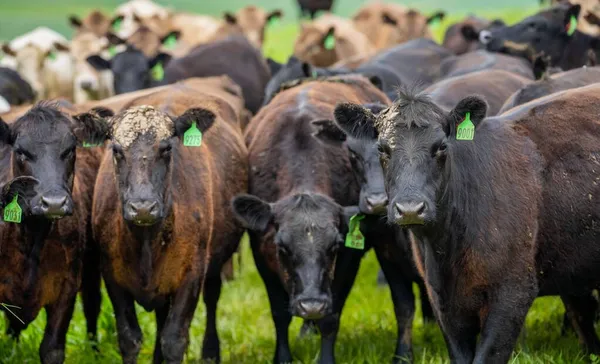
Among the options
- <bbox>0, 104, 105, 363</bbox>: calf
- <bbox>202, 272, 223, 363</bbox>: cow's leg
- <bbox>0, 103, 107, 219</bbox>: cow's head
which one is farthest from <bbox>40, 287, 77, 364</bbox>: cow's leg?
<bbox>202, 272, 223, 363</bbox>: cow's leg

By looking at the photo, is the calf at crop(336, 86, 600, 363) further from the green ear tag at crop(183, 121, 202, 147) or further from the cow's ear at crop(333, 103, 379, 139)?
the green ear tag at crop(183, 121, 202, 147)

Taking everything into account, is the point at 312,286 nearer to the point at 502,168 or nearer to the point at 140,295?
the point at 140,295

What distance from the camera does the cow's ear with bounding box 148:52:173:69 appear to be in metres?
14.5

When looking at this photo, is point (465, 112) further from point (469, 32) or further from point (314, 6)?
point (314, 6)

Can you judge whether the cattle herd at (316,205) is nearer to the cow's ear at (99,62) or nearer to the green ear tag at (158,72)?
the green ear tag at (158,72)

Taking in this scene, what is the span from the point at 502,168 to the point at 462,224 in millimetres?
407

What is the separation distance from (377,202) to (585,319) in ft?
5.26

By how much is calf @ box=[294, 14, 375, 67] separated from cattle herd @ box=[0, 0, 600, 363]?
819 centimetres

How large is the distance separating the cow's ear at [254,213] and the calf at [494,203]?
1559 millimetres

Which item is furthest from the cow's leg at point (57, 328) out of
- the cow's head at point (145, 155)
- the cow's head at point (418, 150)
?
the cow's head at point (418, 150)

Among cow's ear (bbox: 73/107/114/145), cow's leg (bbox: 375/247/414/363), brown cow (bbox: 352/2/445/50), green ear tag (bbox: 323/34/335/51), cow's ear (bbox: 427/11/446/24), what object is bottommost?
brown cow (bbox: 352/2/445/50)

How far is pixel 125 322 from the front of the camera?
7.37 meters

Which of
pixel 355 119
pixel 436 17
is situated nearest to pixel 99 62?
pixel 436 17

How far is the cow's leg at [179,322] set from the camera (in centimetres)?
712
